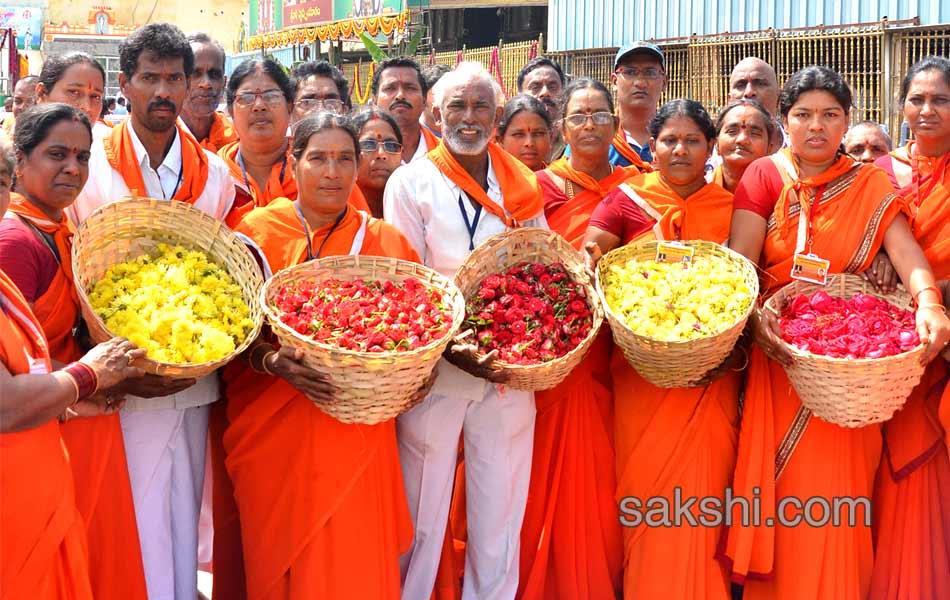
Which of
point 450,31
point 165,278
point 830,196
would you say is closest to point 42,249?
point 165,278

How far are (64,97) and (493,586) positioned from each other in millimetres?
3389

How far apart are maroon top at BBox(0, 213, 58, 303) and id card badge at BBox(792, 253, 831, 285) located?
290 cm

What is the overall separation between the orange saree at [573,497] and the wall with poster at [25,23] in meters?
42.8

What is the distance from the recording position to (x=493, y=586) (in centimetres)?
421

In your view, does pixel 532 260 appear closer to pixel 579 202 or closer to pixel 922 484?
pixel 579 202

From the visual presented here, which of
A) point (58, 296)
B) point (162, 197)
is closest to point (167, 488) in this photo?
point (58, 296)

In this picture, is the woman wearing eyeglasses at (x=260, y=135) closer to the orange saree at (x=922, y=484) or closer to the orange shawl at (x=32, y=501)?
the orange shawl at (x=32, y=501)

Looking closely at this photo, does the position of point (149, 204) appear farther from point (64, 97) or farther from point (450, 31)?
point (450, 31)

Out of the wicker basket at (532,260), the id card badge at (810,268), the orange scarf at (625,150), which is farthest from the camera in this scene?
the orange scarf at (625,150)

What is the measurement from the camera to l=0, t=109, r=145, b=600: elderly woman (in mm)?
2811

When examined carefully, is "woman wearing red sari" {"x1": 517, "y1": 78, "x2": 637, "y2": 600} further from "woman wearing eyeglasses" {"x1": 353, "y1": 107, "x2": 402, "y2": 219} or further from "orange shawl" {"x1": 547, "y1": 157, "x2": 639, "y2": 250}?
"woman wearing eyeglasses" {"x1": 353, "y1": 107, "x2": 402, "y2": 219}

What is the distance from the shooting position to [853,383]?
3.60 meters

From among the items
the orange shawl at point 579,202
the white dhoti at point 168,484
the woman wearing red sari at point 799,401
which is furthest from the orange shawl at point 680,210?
the white dhoti at point 168,484

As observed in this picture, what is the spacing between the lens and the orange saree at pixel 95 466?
11.2ft
